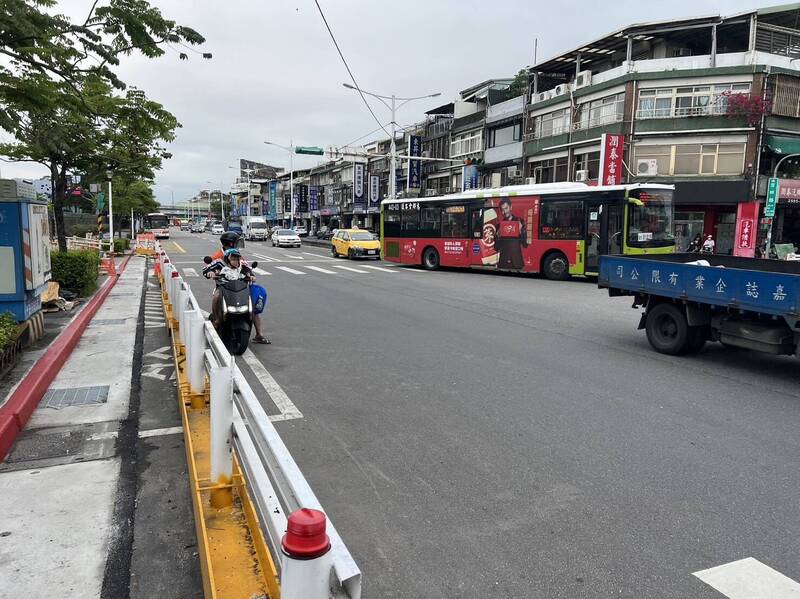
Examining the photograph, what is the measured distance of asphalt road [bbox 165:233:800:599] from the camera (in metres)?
3.19

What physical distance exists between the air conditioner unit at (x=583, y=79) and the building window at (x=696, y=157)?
5403 mm

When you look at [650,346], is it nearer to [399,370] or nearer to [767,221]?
[399,370]

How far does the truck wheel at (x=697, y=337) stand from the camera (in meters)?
8.01

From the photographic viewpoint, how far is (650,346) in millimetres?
8789

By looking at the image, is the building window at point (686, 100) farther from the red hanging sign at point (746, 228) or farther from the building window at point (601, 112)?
the red hanging sign at point (746, 228)

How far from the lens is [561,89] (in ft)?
113

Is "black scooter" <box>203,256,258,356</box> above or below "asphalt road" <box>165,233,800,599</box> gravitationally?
above

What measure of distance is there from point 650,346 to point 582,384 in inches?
107

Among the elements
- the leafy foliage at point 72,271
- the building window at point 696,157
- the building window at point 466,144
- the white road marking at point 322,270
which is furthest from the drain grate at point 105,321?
the building window at point 466,144

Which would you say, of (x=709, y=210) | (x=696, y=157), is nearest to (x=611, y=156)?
(x=696, y=157)

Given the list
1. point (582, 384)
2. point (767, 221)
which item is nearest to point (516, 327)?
point (582, 384)

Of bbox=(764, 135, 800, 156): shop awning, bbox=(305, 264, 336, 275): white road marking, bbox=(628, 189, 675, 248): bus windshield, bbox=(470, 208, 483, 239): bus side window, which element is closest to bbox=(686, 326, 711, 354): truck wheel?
bbox=(628, 189, 675, 248): bus windshield

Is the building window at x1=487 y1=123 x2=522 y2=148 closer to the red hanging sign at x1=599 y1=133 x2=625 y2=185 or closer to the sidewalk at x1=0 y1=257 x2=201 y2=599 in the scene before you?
the red hanging sign at x1=599 y1=133 x2=625 y2=185

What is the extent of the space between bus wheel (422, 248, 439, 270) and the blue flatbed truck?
1428 centimetres
